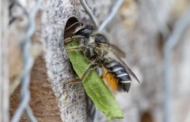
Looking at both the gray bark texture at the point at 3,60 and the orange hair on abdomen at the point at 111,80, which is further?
the orange hair on abdomen at the point at 111,80

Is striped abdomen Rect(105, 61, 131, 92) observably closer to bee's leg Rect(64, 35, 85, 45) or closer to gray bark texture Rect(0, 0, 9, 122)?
bee's leg Rect(64, 35, 85, 45)

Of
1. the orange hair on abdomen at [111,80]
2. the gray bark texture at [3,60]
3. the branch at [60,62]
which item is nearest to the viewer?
the gray bark texture at [3,60]

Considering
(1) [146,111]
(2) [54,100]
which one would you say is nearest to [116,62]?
(2) [54,100]

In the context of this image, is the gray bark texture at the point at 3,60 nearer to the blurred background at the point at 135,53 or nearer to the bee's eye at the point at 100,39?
the blurred background at the point at 135,53

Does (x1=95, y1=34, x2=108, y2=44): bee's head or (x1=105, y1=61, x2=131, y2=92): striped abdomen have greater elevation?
(x1=95, y1=34, x2=108, y2=44): bee's head

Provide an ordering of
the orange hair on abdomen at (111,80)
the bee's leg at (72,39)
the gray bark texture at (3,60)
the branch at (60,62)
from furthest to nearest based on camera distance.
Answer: the orange hair on abdomen at (111,80), the bee's leg at (72,39), the branch at (60,62), the gray bark texture at (3,60)

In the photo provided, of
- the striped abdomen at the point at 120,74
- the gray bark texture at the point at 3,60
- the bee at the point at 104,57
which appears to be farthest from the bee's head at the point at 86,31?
the gray bark texture at the point at 3,60

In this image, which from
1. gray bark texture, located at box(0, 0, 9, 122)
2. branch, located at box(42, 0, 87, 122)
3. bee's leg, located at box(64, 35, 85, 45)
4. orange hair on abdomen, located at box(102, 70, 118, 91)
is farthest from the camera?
orange hair on abdomen, located at box(102, 70, 118, 91)

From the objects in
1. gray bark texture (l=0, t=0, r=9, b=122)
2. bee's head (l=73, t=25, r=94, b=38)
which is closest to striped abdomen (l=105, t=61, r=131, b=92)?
bee's head (l=73, t=25, r=94, b=38)
